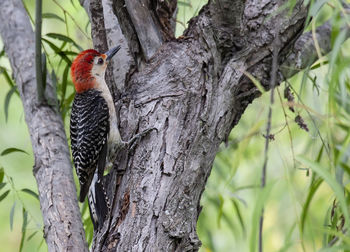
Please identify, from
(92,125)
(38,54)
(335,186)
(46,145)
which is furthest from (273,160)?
(335,186)

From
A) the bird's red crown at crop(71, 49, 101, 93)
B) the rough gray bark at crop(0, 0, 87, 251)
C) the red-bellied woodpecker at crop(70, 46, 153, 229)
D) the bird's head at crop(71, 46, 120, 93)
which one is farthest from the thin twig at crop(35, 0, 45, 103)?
the bird's red crown at crop(71, 49, 101, 93)

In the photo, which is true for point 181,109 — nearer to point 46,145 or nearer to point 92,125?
point 46,145

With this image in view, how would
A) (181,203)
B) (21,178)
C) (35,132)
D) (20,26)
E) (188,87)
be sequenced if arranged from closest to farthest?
(181,203) → (188,87) → (35,132) → (20,26) → (21,178)

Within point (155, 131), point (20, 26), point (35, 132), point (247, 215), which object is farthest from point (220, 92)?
point (247, 215)

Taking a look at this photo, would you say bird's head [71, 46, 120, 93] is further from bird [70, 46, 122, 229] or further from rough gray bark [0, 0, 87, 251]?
rough gray bark [0, 0, 87, 251]

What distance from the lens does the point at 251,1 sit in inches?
122

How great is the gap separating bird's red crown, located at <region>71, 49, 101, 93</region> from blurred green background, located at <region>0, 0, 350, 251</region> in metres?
0.10

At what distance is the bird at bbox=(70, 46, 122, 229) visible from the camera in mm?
3357

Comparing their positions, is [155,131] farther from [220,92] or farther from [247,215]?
[247,215]

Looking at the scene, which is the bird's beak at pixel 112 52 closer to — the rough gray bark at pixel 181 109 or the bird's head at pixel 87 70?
the rough gray bark at pixel 181 109

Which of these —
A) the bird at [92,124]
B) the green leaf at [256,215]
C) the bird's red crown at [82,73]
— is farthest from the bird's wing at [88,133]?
the green leaf at [256,215]

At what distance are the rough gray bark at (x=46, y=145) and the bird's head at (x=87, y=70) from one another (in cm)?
41

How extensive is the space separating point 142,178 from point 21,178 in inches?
117

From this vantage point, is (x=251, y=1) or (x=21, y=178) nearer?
(x=251, y=1)
